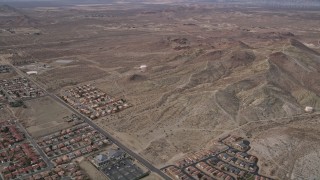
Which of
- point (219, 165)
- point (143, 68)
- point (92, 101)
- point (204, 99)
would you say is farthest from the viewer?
point (143, 68)

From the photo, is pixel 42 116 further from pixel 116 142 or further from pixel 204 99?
pixel 204 99

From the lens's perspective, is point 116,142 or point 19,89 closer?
point 116,142

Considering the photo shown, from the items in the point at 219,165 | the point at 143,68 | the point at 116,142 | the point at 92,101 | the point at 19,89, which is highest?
the point at 143,68

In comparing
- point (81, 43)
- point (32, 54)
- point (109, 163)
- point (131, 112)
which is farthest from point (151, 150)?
point (81, 43)

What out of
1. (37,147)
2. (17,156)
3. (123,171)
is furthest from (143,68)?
(123,171)

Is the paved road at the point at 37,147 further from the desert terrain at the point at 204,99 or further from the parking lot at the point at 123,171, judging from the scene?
the parking lot at the point at 123,171

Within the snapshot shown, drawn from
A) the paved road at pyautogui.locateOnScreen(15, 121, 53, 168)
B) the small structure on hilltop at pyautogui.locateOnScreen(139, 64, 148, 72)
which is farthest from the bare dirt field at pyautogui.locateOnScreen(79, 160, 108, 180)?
the small structure on hilltop at pyautogui.locateOnScreen(139, 64, 148, 72)

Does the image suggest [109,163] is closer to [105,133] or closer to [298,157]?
[105,133]
